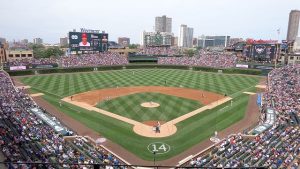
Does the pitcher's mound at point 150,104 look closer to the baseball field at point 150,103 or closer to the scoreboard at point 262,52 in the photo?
the baseball field at point 150,103

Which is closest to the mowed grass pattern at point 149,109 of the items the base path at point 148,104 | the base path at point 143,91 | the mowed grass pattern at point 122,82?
the base path at point 148,104

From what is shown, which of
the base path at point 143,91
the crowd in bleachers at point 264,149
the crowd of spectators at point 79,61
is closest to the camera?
the crowd in bleachers at point 264,149

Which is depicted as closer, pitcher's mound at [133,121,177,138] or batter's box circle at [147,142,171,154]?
batter's box circle at [147,142,171,154]

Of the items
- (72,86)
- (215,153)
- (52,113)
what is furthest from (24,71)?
(215,153)

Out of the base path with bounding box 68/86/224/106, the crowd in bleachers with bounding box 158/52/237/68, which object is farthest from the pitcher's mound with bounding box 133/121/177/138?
the crowd in bleachers with bounding box 158/52/237/68

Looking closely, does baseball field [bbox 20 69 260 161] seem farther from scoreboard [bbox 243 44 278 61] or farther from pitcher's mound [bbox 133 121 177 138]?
scoreboard [bbox 243 44 278 61]

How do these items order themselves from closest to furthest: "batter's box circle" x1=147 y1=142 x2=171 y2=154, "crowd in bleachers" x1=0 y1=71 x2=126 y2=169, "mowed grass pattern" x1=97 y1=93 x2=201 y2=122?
"crowd in bleachers" x1=0 y1=71 x2=126 y2=169, "batter's box circle" x1=147 y1=142 x2=171 y2=154, "mowed grass pattern" x1=97 y1=93 x2=201 y2=122

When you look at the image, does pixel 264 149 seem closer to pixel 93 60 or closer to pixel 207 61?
pixel 207 61
